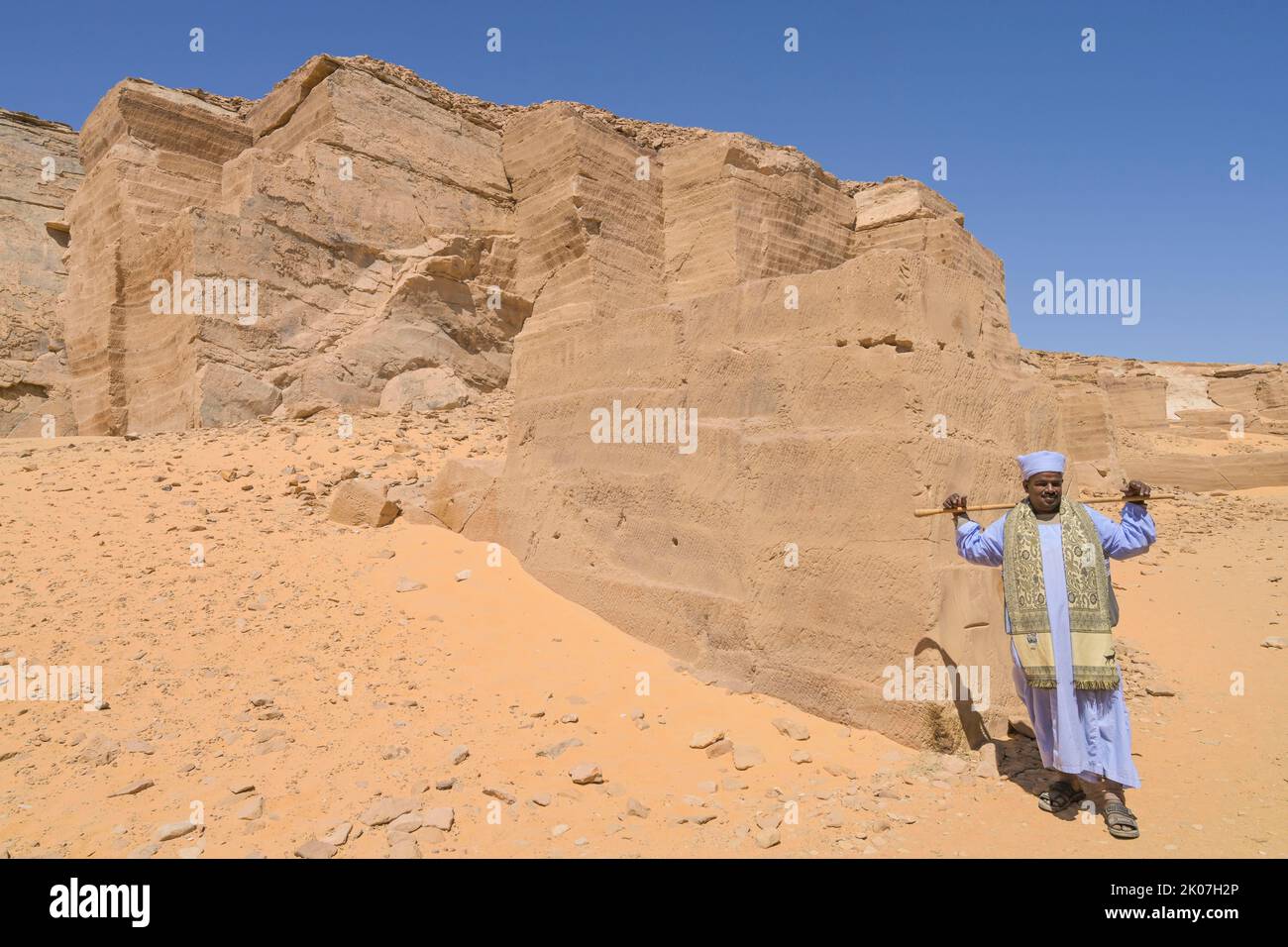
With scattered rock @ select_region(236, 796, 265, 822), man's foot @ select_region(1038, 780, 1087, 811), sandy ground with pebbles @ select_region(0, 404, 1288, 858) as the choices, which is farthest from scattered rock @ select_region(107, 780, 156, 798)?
man's foot @ select_region(1038, 780, 1087, 811)

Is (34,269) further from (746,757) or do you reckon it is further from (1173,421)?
(1173,421)

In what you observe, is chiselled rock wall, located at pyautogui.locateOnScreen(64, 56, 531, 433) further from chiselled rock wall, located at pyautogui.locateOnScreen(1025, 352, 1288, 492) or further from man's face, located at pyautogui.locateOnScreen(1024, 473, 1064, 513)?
man's face, located at pyautogui.locateOnScreen(1024, 473, 1064, 513)

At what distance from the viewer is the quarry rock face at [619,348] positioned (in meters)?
3.65

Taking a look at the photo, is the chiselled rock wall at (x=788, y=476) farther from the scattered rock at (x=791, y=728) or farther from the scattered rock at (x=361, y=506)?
the scattered rock at (x=361, y=506)

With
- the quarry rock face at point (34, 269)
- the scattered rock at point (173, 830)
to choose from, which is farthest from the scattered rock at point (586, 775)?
the quarry rock face at point (34, 269)

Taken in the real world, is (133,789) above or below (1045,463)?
below

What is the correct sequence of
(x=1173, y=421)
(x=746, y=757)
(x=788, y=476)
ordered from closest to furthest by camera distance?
(x=746, y=757) < (x=788, y=476) < (x=1173, y=421)

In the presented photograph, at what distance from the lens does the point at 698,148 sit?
41.5ft

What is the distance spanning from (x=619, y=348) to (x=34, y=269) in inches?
492

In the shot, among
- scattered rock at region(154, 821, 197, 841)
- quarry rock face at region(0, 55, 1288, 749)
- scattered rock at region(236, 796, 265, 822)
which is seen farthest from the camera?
quarry rock face at region(0, 55, 1288, 749)

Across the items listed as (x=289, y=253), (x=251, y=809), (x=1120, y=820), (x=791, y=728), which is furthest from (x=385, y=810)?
(x=289, y=253)

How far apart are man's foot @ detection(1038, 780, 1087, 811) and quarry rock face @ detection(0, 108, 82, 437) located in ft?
41.8

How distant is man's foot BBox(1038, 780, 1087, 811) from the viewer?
2.85 m

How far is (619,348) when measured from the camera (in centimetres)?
492
